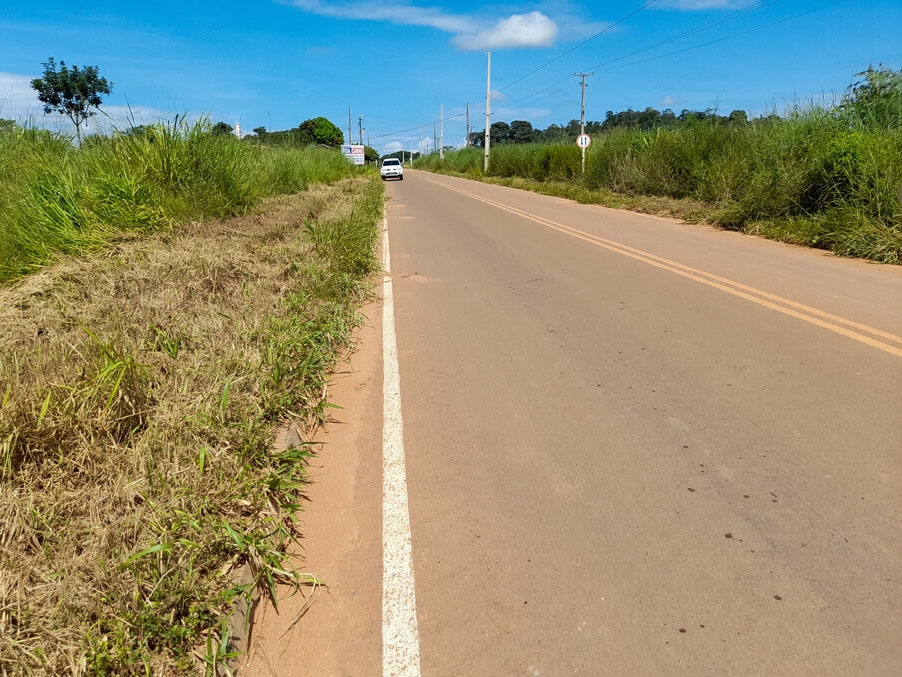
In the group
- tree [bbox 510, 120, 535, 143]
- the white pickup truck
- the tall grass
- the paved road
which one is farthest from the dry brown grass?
tree [bbox 510, 120, 535, 143]

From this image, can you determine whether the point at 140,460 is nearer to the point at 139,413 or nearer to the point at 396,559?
the point at 139,413

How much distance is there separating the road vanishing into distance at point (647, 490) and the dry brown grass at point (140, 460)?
1.73ft

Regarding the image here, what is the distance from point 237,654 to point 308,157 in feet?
73.3

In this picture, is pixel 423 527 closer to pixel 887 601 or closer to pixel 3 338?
pixel 887 601

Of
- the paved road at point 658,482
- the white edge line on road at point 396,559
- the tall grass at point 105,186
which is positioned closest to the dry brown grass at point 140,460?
the white edge line on road at point 396,559

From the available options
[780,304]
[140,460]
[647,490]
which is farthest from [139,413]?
[780,304]

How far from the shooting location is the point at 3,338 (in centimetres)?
445

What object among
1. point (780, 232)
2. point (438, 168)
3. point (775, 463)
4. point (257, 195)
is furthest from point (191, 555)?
point (438, 168)

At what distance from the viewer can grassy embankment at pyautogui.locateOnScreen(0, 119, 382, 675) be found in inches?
88.5

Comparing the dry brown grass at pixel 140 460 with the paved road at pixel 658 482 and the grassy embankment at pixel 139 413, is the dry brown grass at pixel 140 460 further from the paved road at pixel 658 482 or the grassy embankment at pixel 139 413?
the paved road at pixel 658 482

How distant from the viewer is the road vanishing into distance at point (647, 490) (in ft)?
7.49

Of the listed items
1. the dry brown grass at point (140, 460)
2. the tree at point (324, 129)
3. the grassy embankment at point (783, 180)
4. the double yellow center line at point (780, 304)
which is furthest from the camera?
the tree at point (324, 129)

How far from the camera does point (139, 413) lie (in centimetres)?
342

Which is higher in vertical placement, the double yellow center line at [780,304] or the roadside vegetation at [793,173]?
the roadside vegetation at [793,173]
